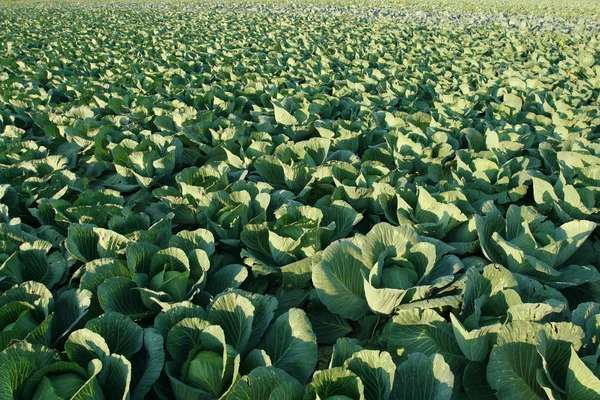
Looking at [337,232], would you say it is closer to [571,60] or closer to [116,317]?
[116,317]

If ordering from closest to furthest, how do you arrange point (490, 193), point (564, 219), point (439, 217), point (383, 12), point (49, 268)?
point (49, 268) → point (439, 217) → point (564, 219) → point (490, 193) → point (383, 12)

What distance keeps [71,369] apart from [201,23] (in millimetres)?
17036

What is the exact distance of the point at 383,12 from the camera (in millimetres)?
20734

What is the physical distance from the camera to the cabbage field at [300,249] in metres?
1.85

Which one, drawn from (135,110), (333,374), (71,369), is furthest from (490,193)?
(135,110)

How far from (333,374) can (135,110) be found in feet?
15.5

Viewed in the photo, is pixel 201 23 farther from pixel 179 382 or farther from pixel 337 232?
pixel 179 382

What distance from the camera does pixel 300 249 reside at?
107 inches

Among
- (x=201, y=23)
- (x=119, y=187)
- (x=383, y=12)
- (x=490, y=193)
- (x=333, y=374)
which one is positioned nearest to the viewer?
(x=333, y=374)

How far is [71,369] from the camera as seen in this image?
71.8 inches

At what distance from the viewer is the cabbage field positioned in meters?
1.85

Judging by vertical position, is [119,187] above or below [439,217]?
below

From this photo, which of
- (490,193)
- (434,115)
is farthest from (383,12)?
(490,193)

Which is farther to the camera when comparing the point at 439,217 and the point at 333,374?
the point at 439,217
